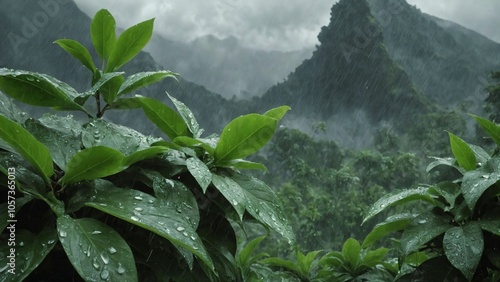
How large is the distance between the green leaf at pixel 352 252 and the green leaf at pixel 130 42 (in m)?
0.56

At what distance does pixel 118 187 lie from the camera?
0.50 metres

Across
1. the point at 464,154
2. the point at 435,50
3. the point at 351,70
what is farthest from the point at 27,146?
the point at 435,50

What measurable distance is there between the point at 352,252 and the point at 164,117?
502mm

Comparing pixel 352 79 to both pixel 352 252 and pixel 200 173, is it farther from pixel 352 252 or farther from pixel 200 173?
pixel 200 173

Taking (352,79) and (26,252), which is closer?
(26,252)

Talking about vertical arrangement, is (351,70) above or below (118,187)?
above

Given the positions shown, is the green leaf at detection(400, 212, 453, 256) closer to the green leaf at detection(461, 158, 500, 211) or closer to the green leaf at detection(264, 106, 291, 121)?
the green leaf at detection(461, 158, 500, 211)

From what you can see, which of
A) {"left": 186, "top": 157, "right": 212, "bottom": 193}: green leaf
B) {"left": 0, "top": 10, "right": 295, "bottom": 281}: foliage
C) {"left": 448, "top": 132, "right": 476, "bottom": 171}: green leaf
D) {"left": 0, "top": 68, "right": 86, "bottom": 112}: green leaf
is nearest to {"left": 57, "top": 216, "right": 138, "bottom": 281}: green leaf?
{"left": 0, "top": 10, "right": 295, "bottom": 281}: foliage

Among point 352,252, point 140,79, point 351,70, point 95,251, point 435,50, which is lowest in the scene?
point 352,252

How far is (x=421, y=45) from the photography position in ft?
15.4

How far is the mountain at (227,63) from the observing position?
12.2 ft

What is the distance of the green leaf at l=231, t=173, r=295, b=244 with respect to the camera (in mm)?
505

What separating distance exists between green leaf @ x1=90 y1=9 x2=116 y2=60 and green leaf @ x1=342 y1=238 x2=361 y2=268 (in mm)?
583

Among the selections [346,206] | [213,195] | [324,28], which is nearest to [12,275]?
[213,195]
